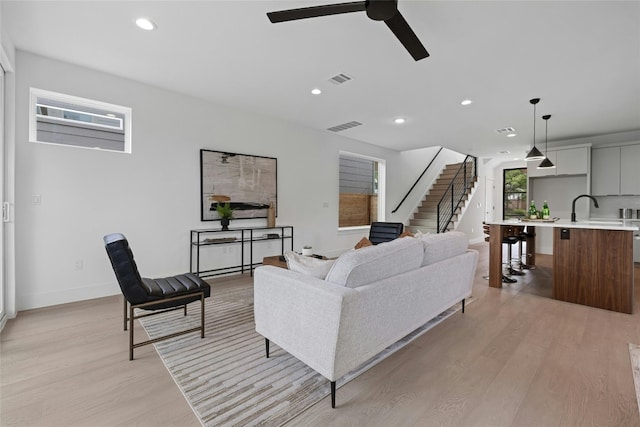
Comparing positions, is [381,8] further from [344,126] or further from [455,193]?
[455,193]

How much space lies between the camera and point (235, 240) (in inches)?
180

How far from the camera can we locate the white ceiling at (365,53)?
2.32m

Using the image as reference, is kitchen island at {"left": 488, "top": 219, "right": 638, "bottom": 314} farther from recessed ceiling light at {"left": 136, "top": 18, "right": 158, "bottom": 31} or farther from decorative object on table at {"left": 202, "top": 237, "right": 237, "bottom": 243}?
recessed ceiling light at {"left": 136, "top": 18, "right": 158, "bottom": 31}

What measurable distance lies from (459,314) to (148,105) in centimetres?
468

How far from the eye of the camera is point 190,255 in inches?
165

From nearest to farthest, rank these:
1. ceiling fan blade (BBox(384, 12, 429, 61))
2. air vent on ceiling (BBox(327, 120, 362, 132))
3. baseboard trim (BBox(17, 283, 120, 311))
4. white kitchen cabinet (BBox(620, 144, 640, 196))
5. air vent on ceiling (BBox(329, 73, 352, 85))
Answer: ceiling fan blade (BBox(384, 12, 429, 61)), baseboard trim (BBox(17, 283, 120, 311)), air vent on ceiling (BBox(329, 73, 352, 85)), air vent on ceiling (BBox(327, 120, 362, 132)), white kitchen cabinet (BBox(620, 144, 640, 196))

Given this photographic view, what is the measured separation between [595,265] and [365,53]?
364cm

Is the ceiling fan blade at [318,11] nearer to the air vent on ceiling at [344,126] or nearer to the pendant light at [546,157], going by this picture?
the air vent on ceiling at [344,126]

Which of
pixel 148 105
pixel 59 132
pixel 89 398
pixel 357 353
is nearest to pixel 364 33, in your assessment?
pixel 357 353

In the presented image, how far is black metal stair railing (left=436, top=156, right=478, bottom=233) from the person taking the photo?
25.3 ft

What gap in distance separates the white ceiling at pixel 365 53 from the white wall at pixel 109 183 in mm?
272

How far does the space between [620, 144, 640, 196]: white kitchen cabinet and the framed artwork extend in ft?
23.0

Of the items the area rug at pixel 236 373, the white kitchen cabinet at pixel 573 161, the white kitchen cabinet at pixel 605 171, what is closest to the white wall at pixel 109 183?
the area rug at pixel 236 373

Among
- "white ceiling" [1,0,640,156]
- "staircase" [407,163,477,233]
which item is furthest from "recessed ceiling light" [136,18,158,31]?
"staircase" [407,163,477,233]
